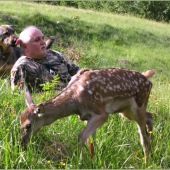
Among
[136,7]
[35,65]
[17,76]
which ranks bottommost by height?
[17,76]

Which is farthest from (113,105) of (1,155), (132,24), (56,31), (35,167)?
(132,24)

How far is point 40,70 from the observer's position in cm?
555

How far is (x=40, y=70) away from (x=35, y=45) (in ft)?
1.63

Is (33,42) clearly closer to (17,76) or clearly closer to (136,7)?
(17,76)

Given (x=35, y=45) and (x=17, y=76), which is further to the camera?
(x=35, y=45)

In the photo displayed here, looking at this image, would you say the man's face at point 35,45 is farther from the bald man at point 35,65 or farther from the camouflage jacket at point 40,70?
the camouflage jacket at point 40,70

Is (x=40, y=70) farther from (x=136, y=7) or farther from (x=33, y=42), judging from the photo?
(x=136, y=7)

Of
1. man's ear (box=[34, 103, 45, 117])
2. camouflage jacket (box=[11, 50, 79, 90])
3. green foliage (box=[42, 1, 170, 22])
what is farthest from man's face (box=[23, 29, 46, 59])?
green foliage (box=[42, 1, 170, 22])

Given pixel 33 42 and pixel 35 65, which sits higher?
pixel 33 42

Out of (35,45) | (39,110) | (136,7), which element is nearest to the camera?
(39,110)

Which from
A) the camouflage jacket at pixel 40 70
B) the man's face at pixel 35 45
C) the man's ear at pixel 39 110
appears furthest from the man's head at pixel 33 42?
the man's ear at pixel 39 110

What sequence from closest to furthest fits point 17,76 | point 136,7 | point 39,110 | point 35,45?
point 39,110 < point 17,76 < point 35,45 < point 136,7


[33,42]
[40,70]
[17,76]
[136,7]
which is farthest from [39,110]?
[136,7]

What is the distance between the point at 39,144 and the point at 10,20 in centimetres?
1182
